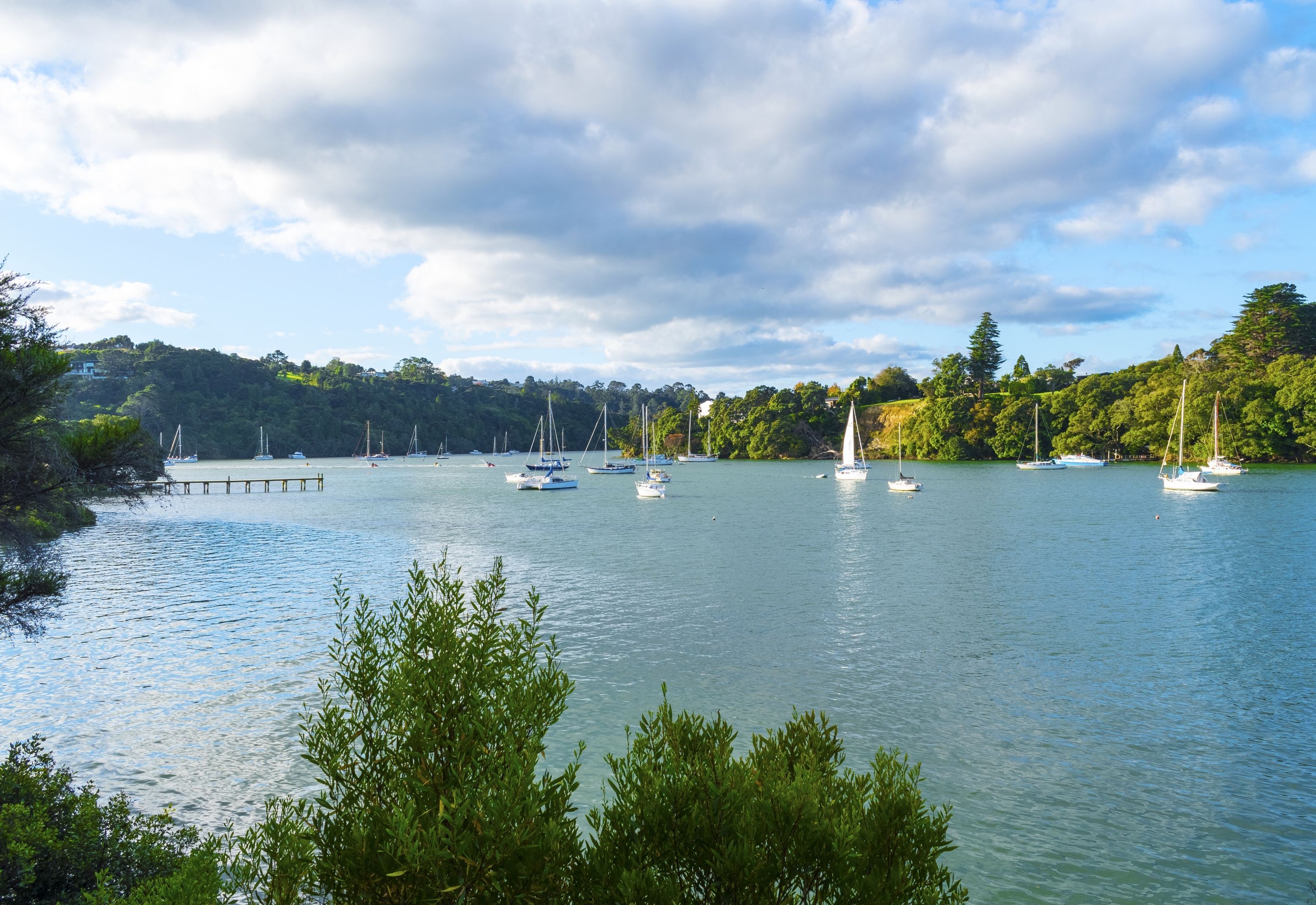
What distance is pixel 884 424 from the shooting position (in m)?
169

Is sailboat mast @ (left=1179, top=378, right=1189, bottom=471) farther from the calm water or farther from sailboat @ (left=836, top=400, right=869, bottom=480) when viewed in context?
the calm water

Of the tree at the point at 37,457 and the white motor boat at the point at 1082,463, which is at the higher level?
the tree at the point at 37,457

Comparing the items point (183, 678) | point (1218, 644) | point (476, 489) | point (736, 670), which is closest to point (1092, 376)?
point (476, 489)

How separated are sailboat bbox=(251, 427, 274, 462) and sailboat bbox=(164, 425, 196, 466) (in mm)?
14128

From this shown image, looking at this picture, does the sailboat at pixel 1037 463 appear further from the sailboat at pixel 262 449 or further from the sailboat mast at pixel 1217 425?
the sailboat at pixel 262 449

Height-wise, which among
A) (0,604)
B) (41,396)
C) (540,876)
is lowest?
(540,876)

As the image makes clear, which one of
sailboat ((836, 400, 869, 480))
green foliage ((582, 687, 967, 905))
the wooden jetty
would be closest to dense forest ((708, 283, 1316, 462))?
sailboat ((836, 400, 869, 480))

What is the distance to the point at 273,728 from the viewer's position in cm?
1588

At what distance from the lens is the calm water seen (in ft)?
39.3

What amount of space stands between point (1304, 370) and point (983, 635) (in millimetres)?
111085

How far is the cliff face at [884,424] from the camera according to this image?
6363 inches

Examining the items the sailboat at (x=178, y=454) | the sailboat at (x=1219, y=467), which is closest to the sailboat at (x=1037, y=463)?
the sailboat at (x=1219, y=467)

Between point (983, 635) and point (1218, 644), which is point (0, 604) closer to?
point (983, 635)

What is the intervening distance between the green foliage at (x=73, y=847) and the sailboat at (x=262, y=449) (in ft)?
615
